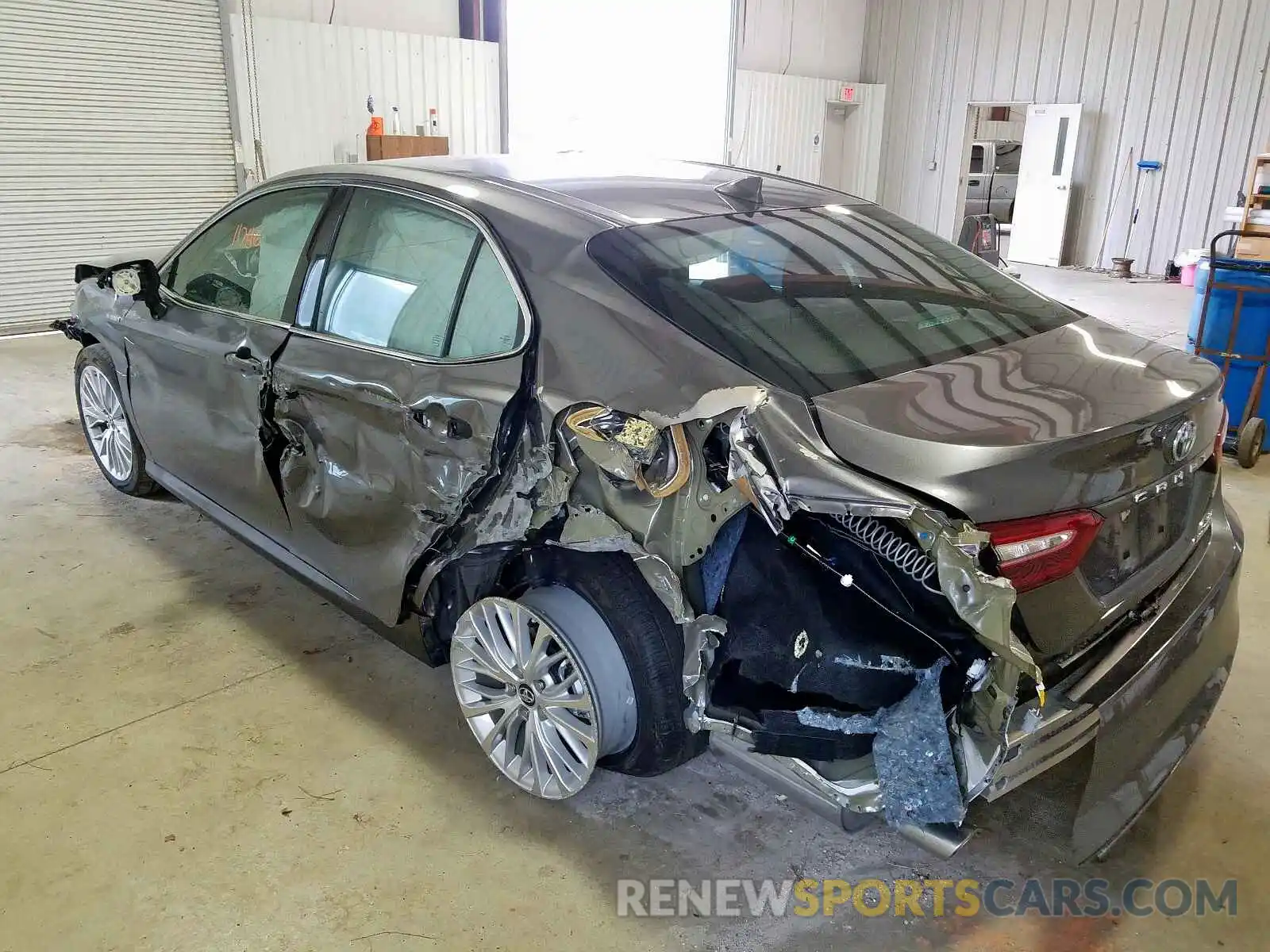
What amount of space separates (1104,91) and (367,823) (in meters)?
13.4

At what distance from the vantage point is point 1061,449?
5.52 ft

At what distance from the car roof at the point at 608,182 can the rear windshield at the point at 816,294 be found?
0.08 metres

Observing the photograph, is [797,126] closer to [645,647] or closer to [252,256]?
[252,256]

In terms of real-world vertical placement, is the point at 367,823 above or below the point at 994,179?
below

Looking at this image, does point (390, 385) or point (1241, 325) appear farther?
point (1241, 325)

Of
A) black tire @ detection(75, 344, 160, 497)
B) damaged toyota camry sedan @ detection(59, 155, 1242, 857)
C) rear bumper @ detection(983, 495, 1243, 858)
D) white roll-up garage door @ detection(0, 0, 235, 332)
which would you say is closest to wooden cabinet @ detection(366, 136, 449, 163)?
white roll-up garage door @ detection(0, 0, 235, 332)

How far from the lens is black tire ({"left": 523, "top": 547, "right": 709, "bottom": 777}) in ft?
6.83

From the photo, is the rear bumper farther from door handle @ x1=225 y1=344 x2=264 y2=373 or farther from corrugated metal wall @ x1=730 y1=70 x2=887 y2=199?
corrugated metal wall @ x1=730 y1=70 x2=887 y2=199

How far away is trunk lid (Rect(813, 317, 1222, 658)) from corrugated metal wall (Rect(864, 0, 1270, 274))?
11.6 m

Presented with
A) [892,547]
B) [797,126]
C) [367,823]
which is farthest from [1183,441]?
[797,126]

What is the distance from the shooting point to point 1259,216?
8.96m

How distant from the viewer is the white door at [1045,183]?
12.6m

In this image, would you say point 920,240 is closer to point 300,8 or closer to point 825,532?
point 825,532

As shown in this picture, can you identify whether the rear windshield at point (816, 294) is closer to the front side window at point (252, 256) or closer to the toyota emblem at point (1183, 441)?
the toyota emblem at point (1183, 441)
